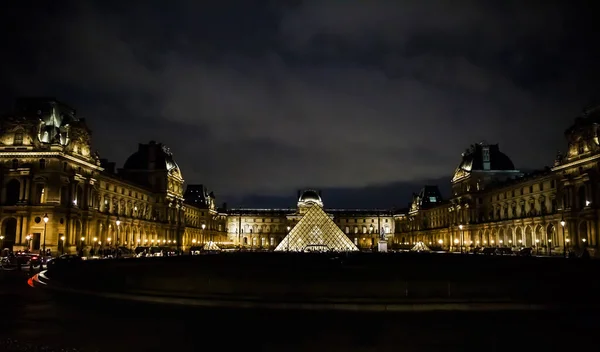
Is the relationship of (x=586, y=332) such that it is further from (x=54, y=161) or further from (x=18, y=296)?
(x=54, y=161)

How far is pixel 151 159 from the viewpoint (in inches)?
3162

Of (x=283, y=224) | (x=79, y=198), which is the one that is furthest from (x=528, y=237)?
(x=283, y=224)

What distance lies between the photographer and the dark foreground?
8133mm

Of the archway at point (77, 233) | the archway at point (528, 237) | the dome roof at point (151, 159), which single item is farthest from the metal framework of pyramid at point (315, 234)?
the archway at point (77, 233)

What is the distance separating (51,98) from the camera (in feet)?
159

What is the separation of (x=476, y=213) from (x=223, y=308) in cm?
7235

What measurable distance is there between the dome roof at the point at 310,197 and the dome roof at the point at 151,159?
58.5 m

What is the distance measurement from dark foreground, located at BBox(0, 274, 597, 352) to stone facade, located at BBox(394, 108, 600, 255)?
124 ft

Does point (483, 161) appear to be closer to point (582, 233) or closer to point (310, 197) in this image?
point (582, 233)

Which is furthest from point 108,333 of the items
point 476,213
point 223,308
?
point 476,213

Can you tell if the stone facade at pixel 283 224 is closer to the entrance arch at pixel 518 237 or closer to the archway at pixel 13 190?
the entrance arch at pixel 518 237

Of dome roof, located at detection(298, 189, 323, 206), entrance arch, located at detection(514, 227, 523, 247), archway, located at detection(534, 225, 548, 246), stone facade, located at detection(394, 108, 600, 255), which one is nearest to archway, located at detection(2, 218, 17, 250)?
stone facade, located at detection(394, 108, 600, 255)

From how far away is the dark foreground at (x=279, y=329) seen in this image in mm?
8133

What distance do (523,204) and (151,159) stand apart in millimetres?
54962
